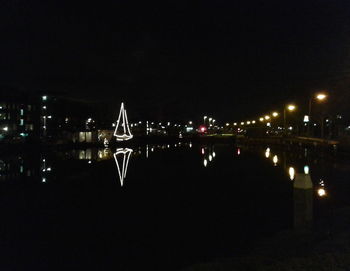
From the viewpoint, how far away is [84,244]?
10.4m

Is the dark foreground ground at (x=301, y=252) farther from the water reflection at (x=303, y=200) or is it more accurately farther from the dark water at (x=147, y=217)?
the dark water at (x=147, y=217)

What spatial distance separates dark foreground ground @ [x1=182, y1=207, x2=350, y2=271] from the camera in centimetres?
661

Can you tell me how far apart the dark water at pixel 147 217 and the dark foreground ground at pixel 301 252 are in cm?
44

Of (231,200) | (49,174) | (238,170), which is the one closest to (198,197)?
(231,200)

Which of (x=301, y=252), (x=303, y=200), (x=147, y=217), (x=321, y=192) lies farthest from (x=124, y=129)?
(x=301, y=252)

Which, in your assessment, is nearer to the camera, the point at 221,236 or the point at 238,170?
the point at 221,236

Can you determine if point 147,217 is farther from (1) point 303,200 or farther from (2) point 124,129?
(2) point 124,129

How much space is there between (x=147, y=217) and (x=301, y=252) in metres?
6.31

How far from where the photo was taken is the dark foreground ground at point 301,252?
661cm

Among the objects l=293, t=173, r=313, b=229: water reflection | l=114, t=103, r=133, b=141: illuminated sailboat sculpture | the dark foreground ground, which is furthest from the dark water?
l=114, t=103, r=133, b=141: illuminated sailboat sculpture

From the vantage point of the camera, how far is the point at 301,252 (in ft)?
25.7

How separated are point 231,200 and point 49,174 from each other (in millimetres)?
14270

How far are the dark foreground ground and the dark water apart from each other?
44cm

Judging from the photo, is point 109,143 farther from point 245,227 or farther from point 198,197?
point 245,227
